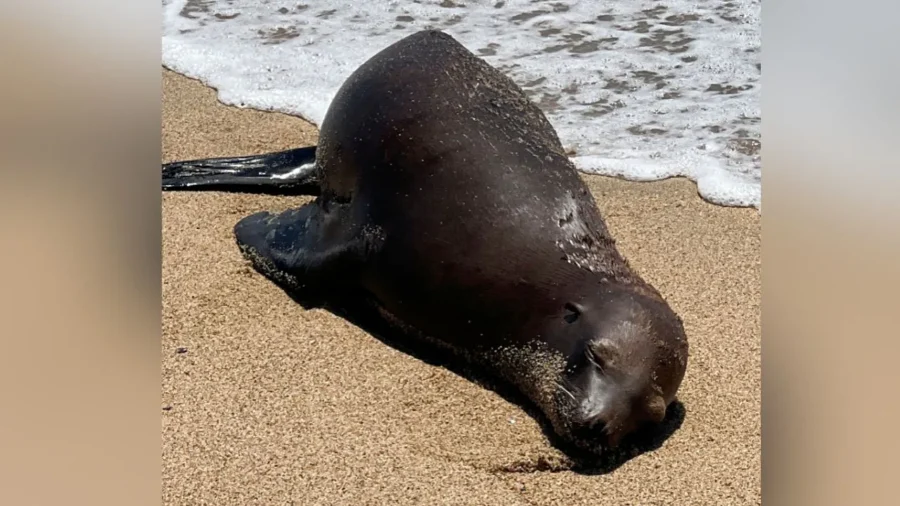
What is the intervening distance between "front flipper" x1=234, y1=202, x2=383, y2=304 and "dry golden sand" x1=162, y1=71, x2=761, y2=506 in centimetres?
8

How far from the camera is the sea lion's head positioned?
2.88 metres

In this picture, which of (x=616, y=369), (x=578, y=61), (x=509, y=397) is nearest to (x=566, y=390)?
(x=616, y=369)

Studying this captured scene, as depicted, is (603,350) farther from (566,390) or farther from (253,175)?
(253,175)

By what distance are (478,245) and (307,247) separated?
3.05ft

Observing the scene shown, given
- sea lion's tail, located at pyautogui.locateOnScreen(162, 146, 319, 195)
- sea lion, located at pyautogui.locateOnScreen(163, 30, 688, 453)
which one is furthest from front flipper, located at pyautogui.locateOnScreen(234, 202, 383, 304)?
sea lion's tail, located at pyautogui.locateOnScreen(162, 146, 319, 195)

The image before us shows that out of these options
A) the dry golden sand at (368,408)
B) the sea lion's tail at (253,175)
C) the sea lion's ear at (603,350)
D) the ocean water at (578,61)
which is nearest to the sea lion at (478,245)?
the sea lion's ear at (603,350)

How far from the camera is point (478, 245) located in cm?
330

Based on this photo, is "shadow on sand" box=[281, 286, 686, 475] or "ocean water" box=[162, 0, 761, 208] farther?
"ocean water" box=[162, 0, 761, 208]

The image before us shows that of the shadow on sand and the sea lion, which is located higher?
the sea lion

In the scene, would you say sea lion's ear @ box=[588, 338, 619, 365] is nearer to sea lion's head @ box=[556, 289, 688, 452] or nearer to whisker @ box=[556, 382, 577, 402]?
sea lion's head @ box=[556, 289, 688, 452]

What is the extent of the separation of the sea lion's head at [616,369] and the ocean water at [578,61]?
2.28 meters
